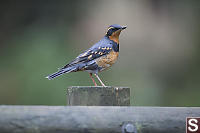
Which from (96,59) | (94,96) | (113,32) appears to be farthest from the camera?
(113,32)

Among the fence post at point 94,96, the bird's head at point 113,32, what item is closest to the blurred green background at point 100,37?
the bird's head at point 113,32

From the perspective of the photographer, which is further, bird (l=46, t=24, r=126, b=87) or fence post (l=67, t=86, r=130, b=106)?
bird (l=46, t=24, r=126, b=87)

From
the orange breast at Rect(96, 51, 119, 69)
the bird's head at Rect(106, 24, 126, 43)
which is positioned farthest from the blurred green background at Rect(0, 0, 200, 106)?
the orange breast at Rect(96, 51, 119, 69)

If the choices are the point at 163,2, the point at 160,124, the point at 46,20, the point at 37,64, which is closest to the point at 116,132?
the point at 160,124

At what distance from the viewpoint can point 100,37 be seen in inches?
310

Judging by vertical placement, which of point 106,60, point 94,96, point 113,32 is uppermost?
point 113,32

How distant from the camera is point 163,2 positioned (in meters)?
9.02

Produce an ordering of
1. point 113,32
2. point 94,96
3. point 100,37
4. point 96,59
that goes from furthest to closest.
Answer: point 100,37 < point 113,32 < point 96,59 < point 94,96

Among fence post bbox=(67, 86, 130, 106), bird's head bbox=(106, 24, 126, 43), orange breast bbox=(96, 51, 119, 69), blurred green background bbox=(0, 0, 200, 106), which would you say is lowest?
fence post bbox=(67, 86, 130, 106)

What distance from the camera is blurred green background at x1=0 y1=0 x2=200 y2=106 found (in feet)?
23.5

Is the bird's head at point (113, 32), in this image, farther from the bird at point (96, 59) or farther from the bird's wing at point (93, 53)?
the bird's wing at point (93, 53)

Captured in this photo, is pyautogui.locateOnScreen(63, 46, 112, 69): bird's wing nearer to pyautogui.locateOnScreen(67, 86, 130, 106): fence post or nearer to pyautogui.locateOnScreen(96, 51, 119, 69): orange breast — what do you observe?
pyautogui.locateOnScreen(96, 51, 119, 69): orange breast

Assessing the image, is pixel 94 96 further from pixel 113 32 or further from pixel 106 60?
pixel 113 32

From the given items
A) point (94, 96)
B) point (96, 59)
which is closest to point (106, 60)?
point (96, 59)
